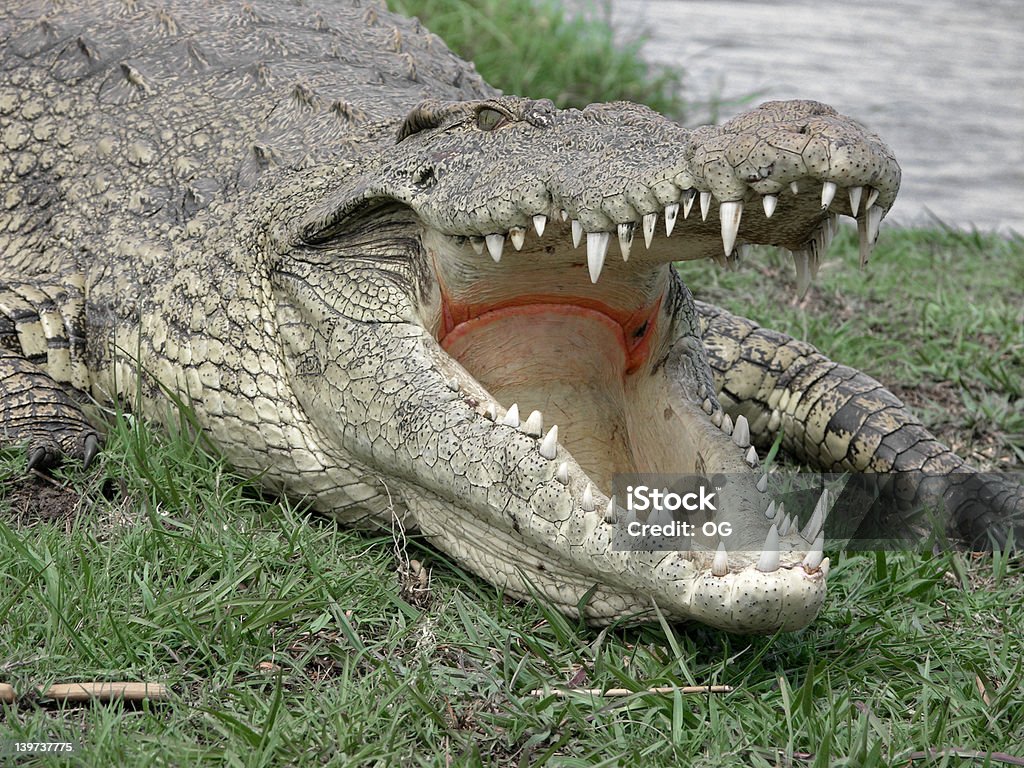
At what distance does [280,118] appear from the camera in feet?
Result: 12.6

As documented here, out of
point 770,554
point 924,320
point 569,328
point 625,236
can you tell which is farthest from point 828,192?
point 924,320

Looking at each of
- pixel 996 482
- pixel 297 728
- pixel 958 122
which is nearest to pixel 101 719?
pixel 297 728

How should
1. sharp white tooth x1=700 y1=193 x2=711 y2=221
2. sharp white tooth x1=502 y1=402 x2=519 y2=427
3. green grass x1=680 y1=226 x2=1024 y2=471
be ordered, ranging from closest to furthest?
sharp white tooth x1=700 y1=193 x2=711 y2=221 < sharp white tooth x1=502 y1=402 x2=519 y2=427 < green grass x1=680 y1=226 x2=1024 y2=471

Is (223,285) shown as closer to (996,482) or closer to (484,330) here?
(484,330)

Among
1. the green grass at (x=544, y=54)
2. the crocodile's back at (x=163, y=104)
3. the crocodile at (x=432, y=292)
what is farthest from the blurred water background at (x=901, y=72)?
the crocodile at (x=432, y=292)

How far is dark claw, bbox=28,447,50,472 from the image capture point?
3.26 m

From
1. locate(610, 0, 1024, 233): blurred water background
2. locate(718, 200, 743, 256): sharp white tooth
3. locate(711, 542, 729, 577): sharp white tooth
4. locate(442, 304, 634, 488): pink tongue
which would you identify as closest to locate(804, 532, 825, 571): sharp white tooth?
locate(711, 542, 729, 577): sharp white tooth

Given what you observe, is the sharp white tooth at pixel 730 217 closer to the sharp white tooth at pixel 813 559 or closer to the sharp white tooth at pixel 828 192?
the sharp white tooth at pixel 828 192

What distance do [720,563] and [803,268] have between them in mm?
723

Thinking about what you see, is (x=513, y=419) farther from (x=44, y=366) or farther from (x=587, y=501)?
(x=44, y=366)

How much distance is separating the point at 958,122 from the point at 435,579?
7.26 meters

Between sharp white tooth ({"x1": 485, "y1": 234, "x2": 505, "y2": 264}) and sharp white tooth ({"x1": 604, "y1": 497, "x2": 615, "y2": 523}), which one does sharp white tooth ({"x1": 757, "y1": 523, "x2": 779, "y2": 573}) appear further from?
sharp white tooth ({"x1": 485, "y1": 234, "x2": 505, "y2": 264})

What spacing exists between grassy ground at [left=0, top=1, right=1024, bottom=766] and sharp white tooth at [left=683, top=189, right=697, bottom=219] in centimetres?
92

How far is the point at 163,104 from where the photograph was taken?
4.03 meters
